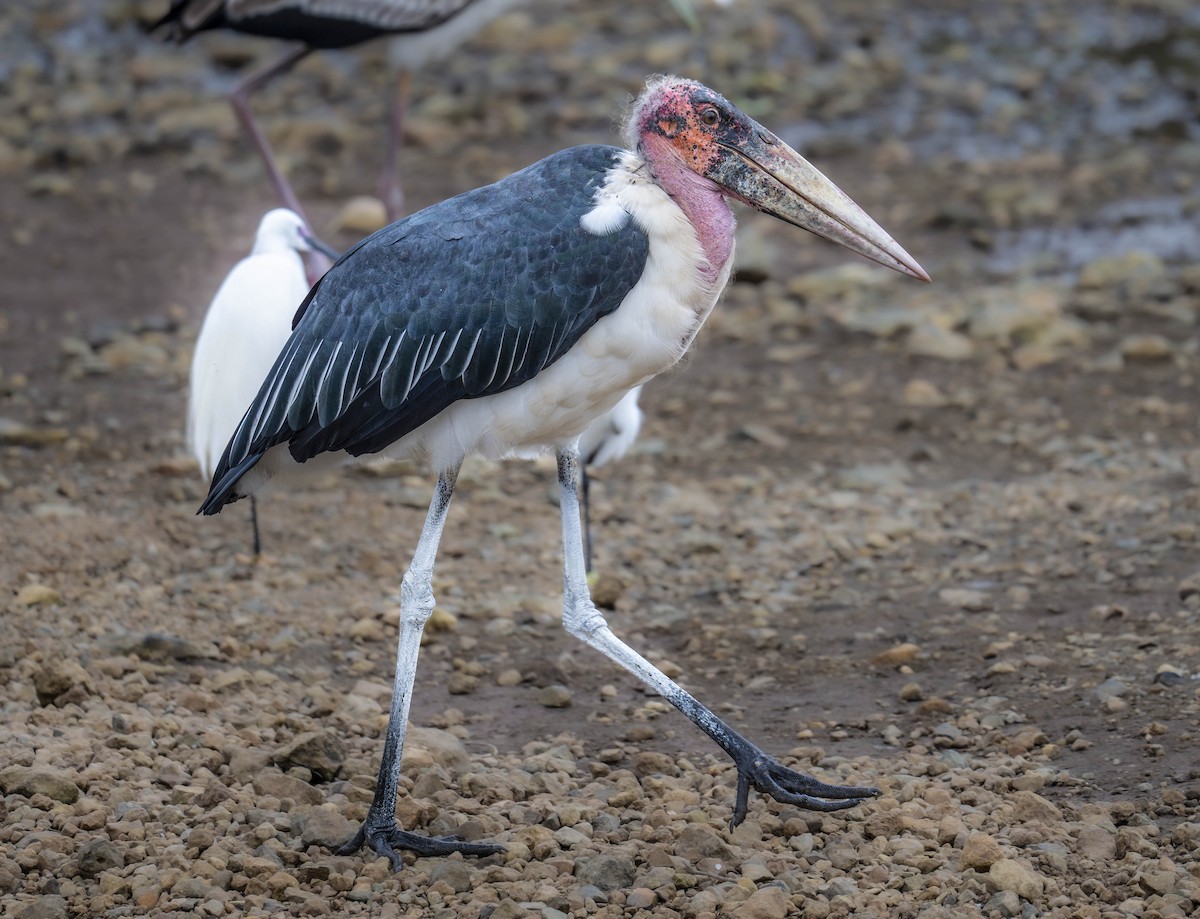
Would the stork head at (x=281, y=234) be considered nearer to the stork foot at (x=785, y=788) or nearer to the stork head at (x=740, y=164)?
the stork head at (x=740, y=164)

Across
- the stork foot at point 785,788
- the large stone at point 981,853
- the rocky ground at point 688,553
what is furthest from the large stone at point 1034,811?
the stork foot at point 785,788

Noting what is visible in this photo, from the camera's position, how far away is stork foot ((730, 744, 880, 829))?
3.90 m

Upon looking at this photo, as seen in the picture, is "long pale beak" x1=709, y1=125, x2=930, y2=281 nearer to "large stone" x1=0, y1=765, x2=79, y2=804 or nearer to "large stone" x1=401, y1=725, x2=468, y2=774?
"large stone" x1=401, y1=725, x2=468, y2=774

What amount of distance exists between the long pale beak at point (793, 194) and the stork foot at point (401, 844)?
1669 millimetres

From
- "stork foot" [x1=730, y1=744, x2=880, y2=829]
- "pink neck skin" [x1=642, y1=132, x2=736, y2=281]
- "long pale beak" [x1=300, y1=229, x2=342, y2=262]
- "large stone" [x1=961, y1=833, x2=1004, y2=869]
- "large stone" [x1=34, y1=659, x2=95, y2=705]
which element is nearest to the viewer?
"large stone" [x1=961, y1=833, x2=1004, y2=869]

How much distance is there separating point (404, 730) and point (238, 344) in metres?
1.95

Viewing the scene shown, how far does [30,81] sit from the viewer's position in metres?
11.7

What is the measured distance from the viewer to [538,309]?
145 inches

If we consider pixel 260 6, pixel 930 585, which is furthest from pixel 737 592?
pixel 260 6

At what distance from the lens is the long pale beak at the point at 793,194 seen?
12.5 ft

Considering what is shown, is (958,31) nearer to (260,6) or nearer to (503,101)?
(503,101)

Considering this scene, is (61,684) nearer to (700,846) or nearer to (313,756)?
(313,756)

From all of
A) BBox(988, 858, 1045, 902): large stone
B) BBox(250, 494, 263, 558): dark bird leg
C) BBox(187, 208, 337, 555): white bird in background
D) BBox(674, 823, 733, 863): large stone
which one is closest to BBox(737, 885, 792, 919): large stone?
BBox(674, 823, 733, 863): large stone

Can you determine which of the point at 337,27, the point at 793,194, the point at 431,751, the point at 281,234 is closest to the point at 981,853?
the point at 431,751
